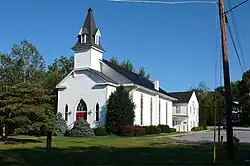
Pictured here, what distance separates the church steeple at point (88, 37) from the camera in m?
44.6

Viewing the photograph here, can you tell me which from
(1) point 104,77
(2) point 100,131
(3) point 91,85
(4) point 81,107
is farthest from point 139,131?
(3) point 91,85

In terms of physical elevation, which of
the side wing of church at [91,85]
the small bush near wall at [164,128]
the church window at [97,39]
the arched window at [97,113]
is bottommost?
the small bush near wall at [164,128]

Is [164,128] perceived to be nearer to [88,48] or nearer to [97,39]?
[97,39]

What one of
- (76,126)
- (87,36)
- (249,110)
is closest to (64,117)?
(76,126)

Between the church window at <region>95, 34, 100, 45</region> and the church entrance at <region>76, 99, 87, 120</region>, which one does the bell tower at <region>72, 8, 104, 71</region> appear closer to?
the church window at <region>95, 34, 100, 45</region>

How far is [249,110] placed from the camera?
93375 mm

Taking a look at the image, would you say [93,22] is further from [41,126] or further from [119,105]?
[41,126]

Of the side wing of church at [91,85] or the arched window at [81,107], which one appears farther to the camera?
the arched window at [81,107]

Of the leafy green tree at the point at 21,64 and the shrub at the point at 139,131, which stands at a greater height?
the leafy green tree at the point at 21,64

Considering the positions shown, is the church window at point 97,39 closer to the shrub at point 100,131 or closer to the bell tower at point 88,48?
the bell tower at point 88,48

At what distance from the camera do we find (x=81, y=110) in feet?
145

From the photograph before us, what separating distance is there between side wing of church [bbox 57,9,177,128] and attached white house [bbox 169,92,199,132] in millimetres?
21356

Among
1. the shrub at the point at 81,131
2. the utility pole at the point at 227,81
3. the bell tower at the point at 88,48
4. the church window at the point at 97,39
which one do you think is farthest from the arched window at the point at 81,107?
the utility pole at the point at 227,81

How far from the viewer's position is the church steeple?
146ft
